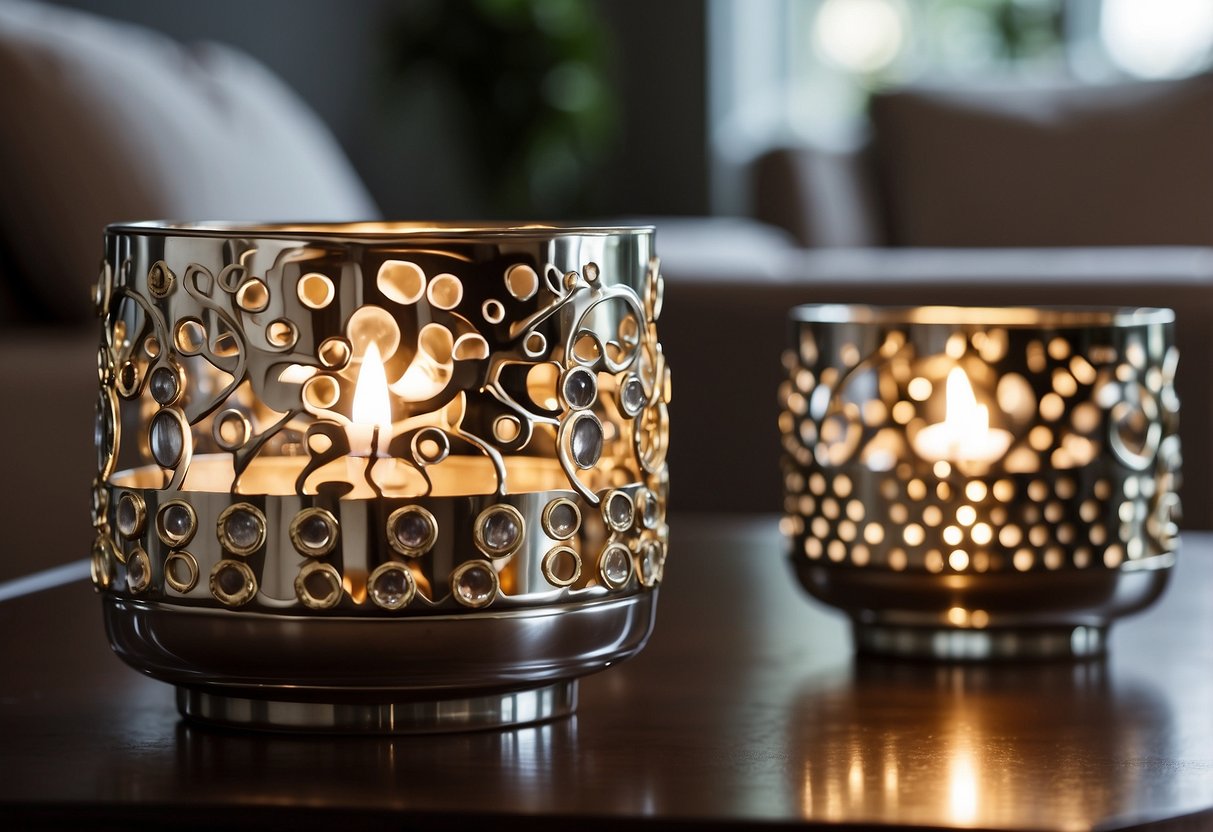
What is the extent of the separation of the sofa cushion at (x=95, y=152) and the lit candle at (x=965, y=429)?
3.53 ft

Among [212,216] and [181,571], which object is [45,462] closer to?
[212,216]

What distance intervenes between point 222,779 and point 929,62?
5095 mm

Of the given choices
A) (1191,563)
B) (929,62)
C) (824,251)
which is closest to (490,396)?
Result: (1191,563)

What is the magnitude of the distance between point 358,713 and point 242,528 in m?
0.07

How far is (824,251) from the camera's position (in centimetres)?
340

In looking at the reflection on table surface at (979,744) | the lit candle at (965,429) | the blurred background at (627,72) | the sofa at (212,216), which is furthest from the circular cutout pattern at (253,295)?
the blurred background at (627,72)

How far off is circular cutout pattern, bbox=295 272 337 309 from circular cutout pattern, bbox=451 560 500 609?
9cm

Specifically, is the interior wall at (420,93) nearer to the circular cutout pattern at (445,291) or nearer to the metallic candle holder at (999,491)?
the metallic candle holder at (999,491)

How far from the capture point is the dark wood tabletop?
0.42 m

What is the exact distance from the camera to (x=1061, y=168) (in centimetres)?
341

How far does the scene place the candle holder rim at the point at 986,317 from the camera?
67cm

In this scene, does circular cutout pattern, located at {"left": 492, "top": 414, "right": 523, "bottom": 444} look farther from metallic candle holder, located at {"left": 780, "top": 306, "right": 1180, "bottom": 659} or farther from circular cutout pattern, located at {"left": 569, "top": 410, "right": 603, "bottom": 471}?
metallic candle holder, located at {"left": 780, "top": 306, "right": 1180, "bottom": 659}

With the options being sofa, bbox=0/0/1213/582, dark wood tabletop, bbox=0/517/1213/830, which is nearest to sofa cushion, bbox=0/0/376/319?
sofa, bbox=0/0/1213/582

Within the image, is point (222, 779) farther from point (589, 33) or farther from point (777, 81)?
point (777, 81)
